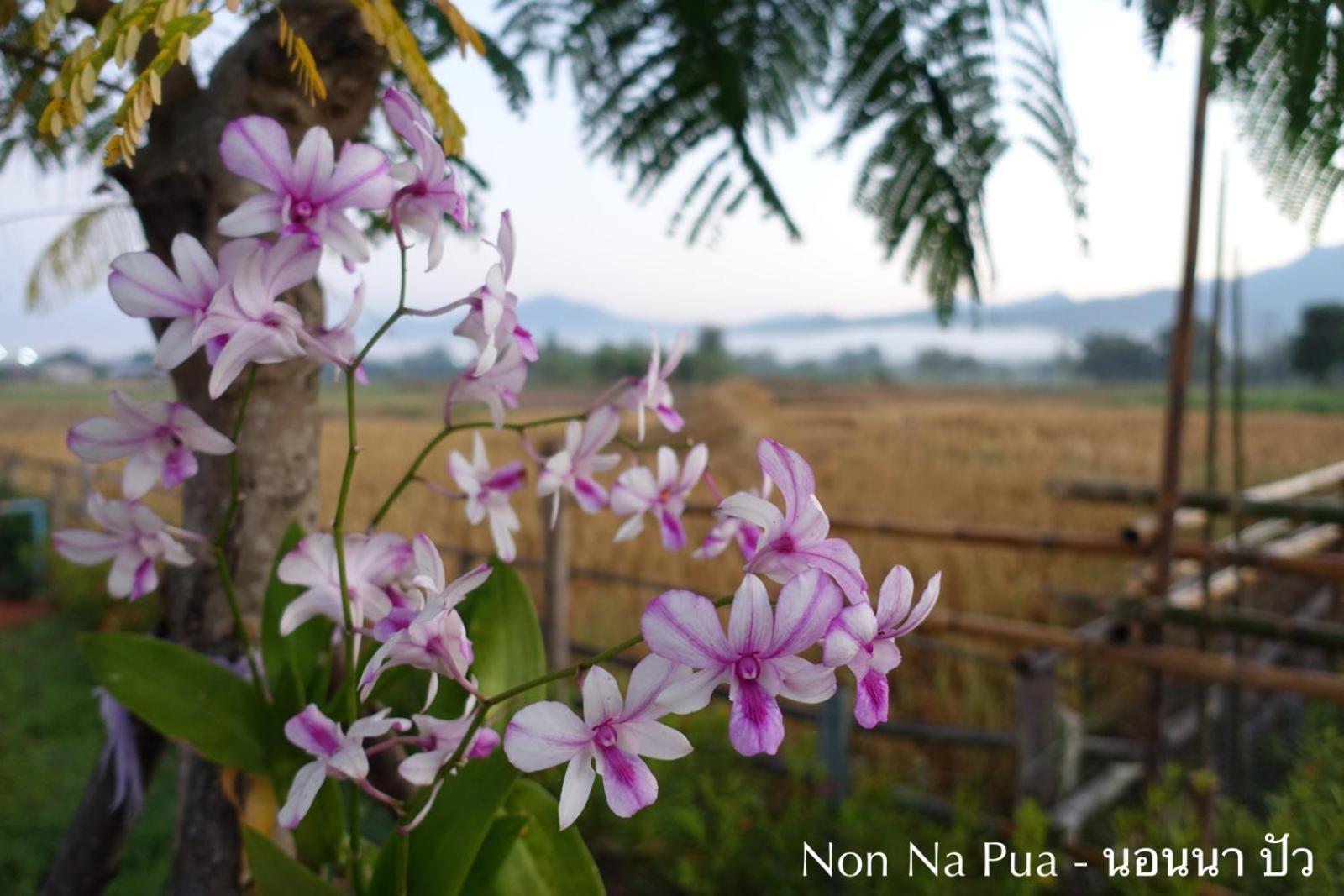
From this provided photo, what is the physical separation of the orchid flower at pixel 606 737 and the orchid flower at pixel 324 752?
63mm

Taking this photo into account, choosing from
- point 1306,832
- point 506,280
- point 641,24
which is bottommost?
point 1306,832

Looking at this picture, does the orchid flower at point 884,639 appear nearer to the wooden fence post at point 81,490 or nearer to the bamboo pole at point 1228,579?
the bamboo pole at point 1228,579

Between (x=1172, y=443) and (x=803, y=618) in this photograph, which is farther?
(x=1172, y=443)

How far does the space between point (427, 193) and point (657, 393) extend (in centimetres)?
20

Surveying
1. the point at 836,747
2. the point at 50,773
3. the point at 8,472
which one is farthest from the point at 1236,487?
the point at 8,472

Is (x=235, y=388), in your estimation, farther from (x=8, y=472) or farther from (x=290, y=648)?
(x=8, y=472)

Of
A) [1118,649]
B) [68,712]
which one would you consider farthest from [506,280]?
[68,712]

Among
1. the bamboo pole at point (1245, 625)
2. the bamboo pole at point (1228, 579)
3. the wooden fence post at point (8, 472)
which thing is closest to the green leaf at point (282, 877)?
the bamboo pole at point (1245, 625)

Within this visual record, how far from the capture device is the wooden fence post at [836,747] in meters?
1.89

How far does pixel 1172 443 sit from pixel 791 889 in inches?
41.9

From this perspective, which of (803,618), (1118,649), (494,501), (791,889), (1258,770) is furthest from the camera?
(1258,770)

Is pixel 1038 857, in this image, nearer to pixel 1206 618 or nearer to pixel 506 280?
pixel 1206 618

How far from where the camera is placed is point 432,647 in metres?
0.37

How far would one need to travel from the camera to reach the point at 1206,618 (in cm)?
189
